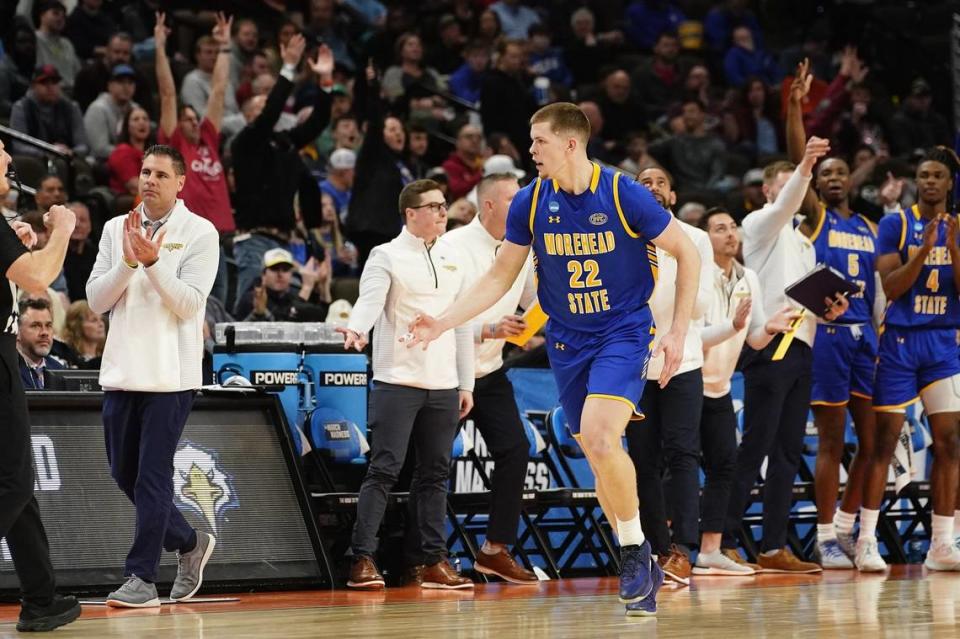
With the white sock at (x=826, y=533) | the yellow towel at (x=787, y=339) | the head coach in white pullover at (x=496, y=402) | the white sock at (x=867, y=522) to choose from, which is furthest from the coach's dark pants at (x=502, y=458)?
the white sock at (x=867, y=522)

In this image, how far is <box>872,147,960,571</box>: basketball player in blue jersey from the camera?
9.20 m

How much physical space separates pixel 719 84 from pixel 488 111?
4.82 m

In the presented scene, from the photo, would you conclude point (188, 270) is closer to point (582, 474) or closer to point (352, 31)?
point (582, 474)

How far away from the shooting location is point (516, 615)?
6441 mm

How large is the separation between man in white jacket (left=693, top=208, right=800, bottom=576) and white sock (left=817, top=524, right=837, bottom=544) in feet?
2.15

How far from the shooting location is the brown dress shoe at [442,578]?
7.99m

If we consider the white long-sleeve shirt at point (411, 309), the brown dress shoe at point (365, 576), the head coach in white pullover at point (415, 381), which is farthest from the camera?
the white long-sleeve shirt at point (411, 309)

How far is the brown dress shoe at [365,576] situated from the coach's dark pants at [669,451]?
59.2 inches

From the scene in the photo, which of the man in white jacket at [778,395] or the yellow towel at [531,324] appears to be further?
the man in white jacket at [778,395]

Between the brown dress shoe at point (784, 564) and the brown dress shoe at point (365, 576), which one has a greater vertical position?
the brown dress shoe at point (365, 576)

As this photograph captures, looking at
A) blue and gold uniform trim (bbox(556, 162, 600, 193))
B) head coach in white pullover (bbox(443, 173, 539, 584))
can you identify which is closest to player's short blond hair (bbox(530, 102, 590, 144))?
blue and gold uniform trim (bbox(556, 162, 600, 193))

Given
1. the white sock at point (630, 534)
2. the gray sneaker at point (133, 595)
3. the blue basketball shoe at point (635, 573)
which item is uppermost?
the white sock at point (630, 534)

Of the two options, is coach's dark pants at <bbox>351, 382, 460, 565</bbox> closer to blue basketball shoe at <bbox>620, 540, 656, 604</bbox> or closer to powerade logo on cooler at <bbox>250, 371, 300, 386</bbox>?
powerade logo on cooler at <bbox>250, 371, 300, 386</bbox>

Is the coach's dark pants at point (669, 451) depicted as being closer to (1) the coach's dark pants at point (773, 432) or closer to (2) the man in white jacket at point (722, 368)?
(2) the man in white jacket at point (722, 368)
